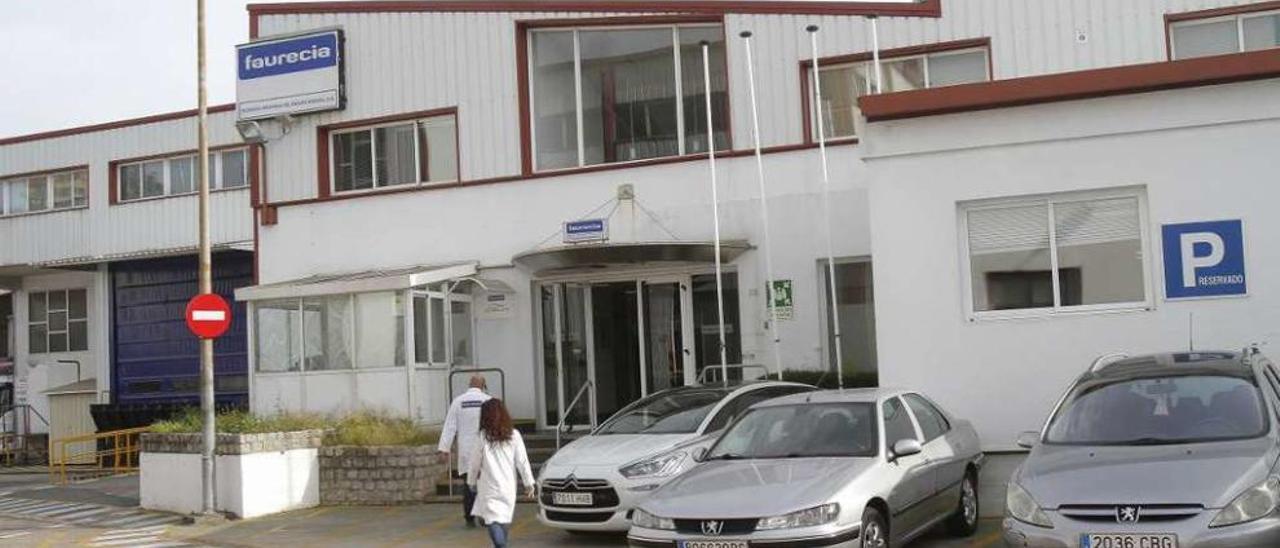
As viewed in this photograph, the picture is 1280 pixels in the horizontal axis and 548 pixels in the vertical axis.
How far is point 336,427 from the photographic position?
57.2 feet

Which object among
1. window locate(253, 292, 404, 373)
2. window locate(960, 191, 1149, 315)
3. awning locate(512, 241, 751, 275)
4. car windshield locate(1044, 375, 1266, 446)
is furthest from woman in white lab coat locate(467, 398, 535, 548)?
window locate(253, 292, 404, 373)

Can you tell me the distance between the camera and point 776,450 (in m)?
10.2

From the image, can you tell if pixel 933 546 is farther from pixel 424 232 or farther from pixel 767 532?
pixel 424 232

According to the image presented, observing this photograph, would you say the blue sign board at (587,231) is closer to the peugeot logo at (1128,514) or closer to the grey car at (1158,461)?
the grey car at (1158,461)

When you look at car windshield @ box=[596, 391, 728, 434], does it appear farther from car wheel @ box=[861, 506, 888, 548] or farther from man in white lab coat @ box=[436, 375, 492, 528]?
car wheel @ box=[861, 506, 888, 548]

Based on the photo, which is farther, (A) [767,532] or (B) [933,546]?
(B) [933,546]

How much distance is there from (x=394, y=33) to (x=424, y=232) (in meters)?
3.48

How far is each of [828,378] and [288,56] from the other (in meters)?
11.3

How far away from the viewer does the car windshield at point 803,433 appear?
32.9 ft

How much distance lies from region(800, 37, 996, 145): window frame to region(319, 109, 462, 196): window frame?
5.91 meters

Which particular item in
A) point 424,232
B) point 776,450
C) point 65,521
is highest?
point 424,232

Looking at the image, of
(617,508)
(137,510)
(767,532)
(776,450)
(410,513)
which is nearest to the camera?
(767,532)

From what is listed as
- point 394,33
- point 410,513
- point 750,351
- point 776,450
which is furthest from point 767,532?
point 394,33

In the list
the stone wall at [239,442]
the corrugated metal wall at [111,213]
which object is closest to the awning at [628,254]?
the stone wall at [239,442]
